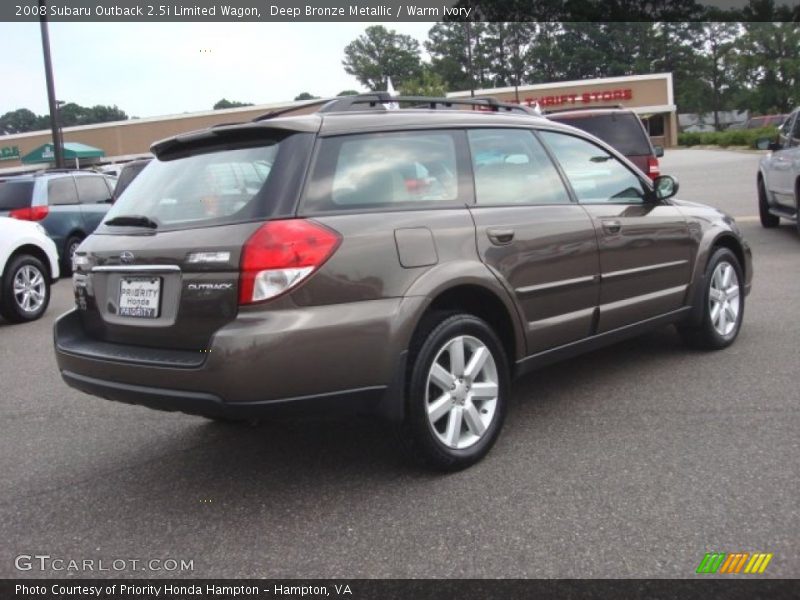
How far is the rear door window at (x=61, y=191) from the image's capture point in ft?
39.1

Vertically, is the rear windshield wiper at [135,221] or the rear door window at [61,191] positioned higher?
the rear door window at [61,191]

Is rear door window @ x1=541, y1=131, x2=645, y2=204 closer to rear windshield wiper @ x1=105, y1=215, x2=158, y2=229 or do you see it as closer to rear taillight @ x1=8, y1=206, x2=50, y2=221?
rear windshield wiper @ x1=105, y1=215, x2=158, y2=229

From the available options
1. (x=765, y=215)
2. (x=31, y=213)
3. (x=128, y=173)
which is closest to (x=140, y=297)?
(x=31, y=213)

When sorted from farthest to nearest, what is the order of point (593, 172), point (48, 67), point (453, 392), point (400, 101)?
point (48, 67) → point (593, 172) → point (400, 101) → point (453, 392)

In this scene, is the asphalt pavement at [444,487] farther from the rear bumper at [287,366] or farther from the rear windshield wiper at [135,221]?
the rear windshield wiper at [135,221]

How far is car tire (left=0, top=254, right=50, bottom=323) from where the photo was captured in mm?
8375

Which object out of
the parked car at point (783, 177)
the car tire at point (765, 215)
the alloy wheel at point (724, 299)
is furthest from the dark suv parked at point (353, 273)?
the car tire at point (765, 215)

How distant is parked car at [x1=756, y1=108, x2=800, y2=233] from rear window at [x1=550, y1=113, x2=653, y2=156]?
1694mm

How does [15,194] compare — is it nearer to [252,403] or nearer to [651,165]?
[651,165]

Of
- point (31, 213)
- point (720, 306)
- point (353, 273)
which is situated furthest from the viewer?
point (31, 213)

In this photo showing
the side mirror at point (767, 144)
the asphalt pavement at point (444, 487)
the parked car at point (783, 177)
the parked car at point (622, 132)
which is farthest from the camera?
the parked car at point (622, 132)

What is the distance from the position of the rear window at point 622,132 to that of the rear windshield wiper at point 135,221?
329 inches

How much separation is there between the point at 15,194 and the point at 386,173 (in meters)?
9.76

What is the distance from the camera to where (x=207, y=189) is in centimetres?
353
